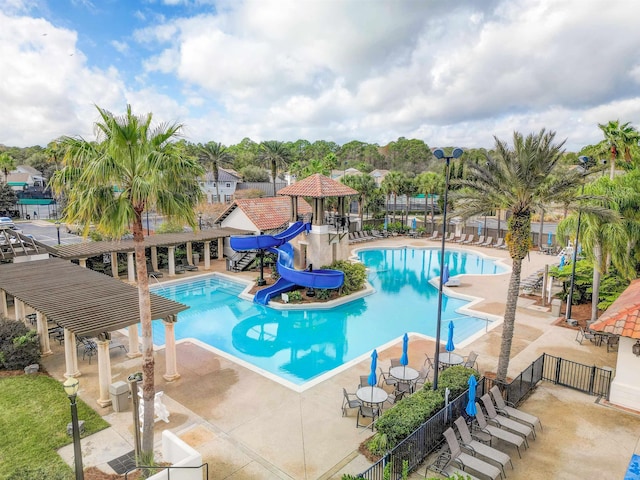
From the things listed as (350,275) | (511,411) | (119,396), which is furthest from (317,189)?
(511,411)

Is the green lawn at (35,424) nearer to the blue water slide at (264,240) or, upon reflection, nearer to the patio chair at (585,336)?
the blue water slide at (264,240)

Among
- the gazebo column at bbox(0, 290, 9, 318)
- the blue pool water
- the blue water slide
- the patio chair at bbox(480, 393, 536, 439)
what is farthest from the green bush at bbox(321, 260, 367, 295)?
the gazebo column at bbox(0, 290, 9, 318)

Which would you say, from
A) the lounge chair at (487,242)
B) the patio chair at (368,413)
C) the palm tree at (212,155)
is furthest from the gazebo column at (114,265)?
the lounge chair at (487,242)

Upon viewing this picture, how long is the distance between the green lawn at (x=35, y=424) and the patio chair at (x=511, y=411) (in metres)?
11.3

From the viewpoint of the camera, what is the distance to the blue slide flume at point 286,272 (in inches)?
929

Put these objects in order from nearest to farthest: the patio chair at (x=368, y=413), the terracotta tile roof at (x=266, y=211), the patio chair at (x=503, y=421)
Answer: the patio chair at (x=503, y=421), the patio chair at (x=368, y=413), the terracotta tile roof at (x=266, y=211)

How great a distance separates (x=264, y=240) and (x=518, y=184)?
56.8 feet

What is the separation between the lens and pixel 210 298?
88.6 feet

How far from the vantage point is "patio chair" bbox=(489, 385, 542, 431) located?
11445 millimetres

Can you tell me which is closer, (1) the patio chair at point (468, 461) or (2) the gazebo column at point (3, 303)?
(1) the patio chair at point (468, 461)

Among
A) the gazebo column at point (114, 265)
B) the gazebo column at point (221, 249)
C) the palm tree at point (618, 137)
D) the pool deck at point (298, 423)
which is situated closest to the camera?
the pool deck at point (298, 423)

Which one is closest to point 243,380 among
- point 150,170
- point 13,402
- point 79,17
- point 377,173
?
point 13,402

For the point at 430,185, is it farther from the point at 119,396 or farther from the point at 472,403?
the point at 119,396

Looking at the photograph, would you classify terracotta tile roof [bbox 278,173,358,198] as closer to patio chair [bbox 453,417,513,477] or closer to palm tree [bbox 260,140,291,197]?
patio chair [bbox 453,417,513,477]
